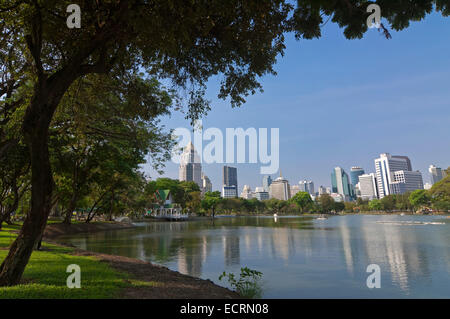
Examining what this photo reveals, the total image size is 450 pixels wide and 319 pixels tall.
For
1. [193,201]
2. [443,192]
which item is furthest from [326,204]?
[193,201]

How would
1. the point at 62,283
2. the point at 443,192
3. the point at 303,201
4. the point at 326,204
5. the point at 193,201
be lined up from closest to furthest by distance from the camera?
the point at 62,283 < the point at 443,192 < the point at 193,201 < the point at 326,204 < the point at 303,201

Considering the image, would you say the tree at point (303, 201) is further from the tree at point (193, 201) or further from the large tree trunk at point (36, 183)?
the large tree trunk at point (36, 183)

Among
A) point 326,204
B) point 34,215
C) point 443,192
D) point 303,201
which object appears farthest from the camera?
point 303,201

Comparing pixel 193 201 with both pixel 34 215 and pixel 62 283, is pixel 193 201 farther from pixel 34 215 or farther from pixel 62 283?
pixel 34 215

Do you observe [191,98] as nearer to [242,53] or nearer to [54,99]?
[242,53]

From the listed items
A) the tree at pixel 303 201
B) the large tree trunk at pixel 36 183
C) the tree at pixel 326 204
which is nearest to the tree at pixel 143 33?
the large tree trunk at pixel 36 183

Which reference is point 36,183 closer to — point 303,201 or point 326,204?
point 326,204

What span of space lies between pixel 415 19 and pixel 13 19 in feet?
33.3

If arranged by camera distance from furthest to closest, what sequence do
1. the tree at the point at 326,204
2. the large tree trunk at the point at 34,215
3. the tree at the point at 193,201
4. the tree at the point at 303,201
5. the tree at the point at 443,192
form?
the tree at the point at 303,201
the tree at the point at 326,204
the tree at the point at 193,201
the tree at the point at 443,192
the large tree trunk at the point at 34,215

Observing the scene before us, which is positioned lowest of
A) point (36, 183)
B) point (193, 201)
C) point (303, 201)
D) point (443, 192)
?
point (36, 183)

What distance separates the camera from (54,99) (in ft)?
22.5

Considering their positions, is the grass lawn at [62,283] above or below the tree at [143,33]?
below

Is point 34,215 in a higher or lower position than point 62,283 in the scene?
higher

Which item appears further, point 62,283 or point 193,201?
point 193,201
